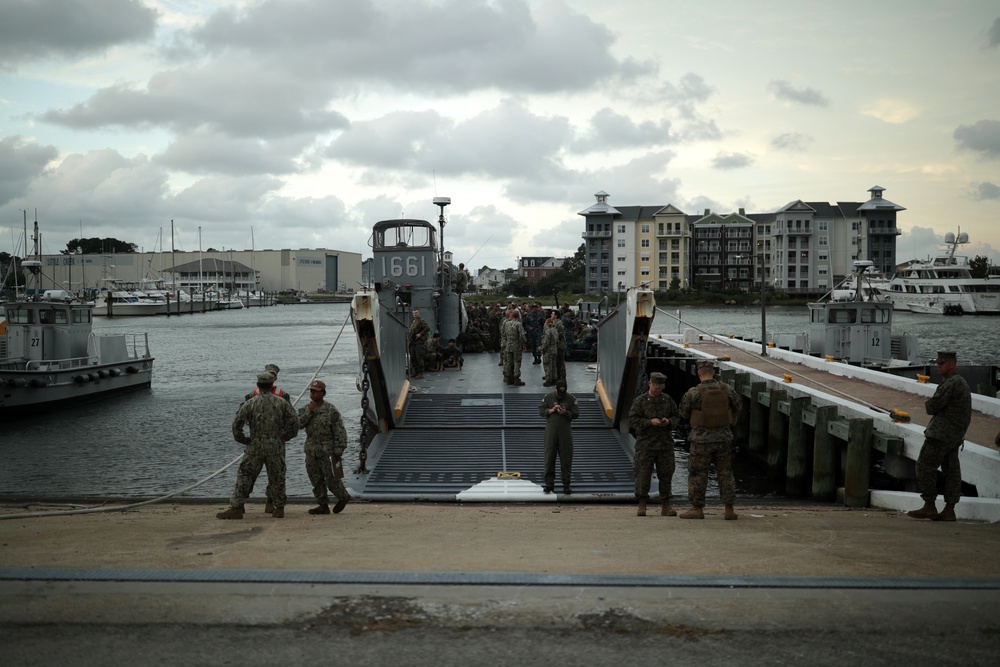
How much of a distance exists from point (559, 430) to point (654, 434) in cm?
226

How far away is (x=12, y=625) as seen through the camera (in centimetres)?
506

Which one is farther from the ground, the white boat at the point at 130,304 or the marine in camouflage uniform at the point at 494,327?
the white boat at the point at 130,304

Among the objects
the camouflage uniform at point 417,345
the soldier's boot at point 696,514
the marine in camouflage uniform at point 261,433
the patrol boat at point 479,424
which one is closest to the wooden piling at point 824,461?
the patrol boat at point 479,424

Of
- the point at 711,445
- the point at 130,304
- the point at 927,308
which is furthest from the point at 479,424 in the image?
the point at 130,304

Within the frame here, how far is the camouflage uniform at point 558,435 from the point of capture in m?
11.3

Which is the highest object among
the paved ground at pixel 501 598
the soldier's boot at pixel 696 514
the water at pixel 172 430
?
the paved ground at pixel 501 598

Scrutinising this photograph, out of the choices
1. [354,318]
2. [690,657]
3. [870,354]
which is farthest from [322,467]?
[870,354]

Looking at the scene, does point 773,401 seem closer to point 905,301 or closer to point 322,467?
point 322,467

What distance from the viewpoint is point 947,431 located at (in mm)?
8641

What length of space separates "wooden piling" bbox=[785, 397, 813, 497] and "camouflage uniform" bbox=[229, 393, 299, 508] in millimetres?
9453

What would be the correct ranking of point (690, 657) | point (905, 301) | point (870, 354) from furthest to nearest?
point (905, 301), point (870, 354), point (690, 657)

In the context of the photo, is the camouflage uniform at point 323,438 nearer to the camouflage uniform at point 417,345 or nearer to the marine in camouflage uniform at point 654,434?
the marine in camouflage uniform at point 654,434

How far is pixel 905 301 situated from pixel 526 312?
82.6m

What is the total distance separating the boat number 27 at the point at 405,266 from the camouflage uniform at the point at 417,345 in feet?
13.7
